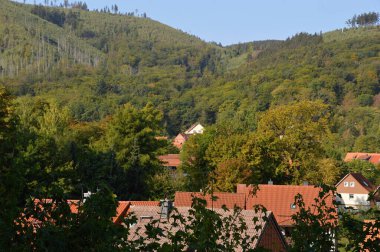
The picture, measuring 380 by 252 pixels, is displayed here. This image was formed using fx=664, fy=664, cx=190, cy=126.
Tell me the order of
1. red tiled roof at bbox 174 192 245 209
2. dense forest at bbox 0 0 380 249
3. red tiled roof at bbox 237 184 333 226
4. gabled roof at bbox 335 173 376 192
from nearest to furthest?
dense forest at bbox 0 0 380 249
red tiled roof at bbox 174 192 245 209
red tiled roof at bbox 237 184 333 226
gabled roof at bbox 335 173 376 192

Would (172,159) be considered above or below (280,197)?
below

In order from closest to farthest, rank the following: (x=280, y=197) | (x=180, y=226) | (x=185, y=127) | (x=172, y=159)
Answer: (x=180, y=226) → (x=280, y=197) → (x=172, y=159) → (x=185, y=127)

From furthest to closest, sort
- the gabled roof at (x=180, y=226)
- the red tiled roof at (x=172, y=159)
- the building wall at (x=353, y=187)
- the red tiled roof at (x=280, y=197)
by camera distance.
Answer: the red tiled roof at (x=172, y=159), the building wall at (x=353, y=187), the red tiled roof at (x=280, y=197), the gabled roof at (x=180, y=226)

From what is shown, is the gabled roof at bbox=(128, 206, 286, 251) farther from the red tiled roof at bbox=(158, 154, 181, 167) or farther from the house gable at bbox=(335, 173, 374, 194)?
the red tiled roof at bbox=(158, 154, 181, 167)

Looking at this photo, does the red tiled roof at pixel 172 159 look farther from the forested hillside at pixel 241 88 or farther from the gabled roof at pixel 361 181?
the forested hillside at pixel 241 88

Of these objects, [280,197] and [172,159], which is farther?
[172,159]

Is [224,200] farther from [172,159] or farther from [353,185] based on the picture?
[172,159]

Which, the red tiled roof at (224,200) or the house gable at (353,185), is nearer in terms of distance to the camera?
the red tiled roof at (224,200)

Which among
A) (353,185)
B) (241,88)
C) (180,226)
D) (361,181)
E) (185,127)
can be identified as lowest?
(353,185)

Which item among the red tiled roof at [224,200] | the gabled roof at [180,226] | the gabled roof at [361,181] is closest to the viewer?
the gabled roof at [180,226]

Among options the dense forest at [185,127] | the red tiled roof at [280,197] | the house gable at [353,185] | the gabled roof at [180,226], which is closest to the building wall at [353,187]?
the house gable at [353,185]

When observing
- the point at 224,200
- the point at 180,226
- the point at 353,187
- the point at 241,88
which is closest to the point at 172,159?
the point at 353,187

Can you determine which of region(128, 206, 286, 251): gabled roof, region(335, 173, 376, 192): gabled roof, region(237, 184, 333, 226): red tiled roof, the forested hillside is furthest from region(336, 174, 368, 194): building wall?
region(128, 206, 286, 251): gabled roof

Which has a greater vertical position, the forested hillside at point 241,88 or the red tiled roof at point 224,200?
the forested hillside at point 241,88
